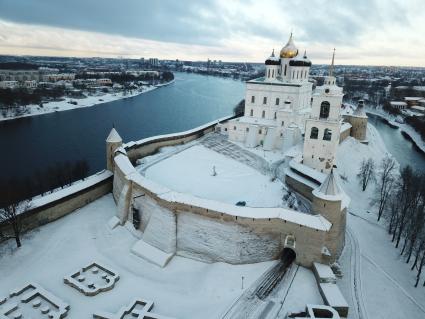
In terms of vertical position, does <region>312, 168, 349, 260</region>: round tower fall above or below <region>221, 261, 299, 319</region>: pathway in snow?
above

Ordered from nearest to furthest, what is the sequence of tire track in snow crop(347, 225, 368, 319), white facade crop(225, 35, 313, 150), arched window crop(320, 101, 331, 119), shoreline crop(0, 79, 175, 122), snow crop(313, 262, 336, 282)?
tire track in snow crop(347, 225, 368, 319)
snow crop(313, 262, 336, 282)
arched window crop(320, 101, 331, 119)
white facade crop(225, 35, 313, 150)
shoreline crop(0, 79, 175, 122)

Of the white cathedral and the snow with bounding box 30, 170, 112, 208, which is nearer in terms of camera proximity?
the snow with bounding box 30, 170, 112, 208

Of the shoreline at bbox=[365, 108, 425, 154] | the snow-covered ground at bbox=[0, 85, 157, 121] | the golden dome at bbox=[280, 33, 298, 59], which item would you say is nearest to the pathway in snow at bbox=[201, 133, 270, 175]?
the golden dome at bbox=[280, 33, 298, 59]

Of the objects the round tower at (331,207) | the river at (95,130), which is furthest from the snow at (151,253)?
the river at (95,130)

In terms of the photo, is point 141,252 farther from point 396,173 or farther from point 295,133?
point 396,173

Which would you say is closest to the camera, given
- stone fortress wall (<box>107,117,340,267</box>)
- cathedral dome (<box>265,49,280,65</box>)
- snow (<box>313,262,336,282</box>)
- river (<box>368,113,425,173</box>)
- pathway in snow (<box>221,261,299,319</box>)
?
pathway in snow (<box>221,261,299,319</box>)

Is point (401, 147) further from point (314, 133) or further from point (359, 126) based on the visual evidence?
point (314, 133)

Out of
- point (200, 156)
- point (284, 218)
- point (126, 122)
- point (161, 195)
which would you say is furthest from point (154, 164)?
point (126, 122)

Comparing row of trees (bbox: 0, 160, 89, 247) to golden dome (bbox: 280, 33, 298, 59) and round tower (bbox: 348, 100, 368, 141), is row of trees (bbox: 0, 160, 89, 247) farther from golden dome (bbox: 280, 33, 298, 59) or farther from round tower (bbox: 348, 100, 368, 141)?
round tower (bbox: 348, 100, 368, 141)
